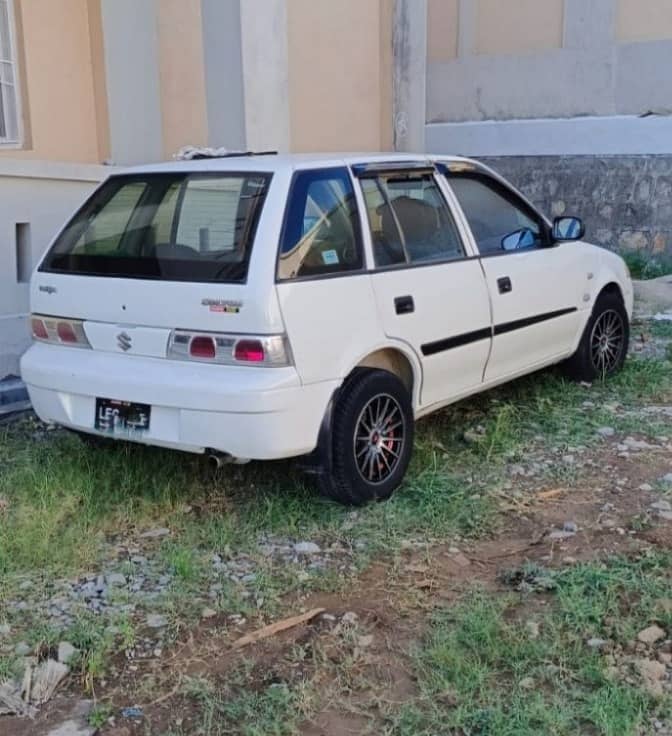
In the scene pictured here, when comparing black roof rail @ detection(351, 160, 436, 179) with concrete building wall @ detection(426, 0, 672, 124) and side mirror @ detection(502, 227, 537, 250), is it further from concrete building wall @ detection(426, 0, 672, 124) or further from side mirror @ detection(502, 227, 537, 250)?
concrete building wall @ detection(426, 0, 672, 124)

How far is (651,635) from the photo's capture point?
3512mm

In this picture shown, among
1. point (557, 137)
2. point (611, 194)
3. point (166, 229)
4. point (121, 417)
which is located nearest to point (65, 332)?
point (121, 417)

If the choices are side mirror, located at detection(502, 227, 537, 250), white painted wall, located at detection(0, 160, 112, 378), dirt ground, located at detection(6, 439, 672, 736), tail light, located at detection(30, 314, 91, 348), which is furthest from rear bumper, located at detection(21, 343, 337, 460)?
white painted wall, located at detection(0, 160, 112, 378)

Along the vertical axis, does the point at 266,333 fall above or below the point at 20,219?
below

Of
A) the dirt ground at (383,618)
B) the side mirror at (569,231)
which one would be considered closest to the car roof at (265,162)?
the side mirror at (569,231)

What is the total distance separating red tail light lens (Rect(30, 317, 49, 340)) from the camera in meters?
4.80

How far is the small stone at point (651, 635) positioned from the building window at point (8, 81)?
693 cm

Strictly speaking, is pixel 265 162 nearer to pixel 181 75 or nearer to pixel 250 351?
pixel 250 351

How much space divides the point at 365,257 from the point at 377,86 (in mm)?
6830

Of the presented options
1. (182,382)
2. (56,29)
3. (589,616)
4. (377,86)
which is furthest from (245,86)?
(589,616)

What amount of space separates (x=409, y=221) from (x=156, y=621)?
2.47 metres

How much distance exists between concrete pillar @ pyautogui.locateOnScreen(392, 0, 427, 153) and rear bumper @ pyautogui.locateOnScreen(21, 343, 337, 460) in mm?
7225

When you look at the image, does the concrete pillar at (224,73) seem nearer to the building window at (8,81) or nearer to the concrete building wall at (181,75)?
the concrete building wall at (181,75)

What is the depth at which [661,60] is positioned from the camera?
1202 centimetres
